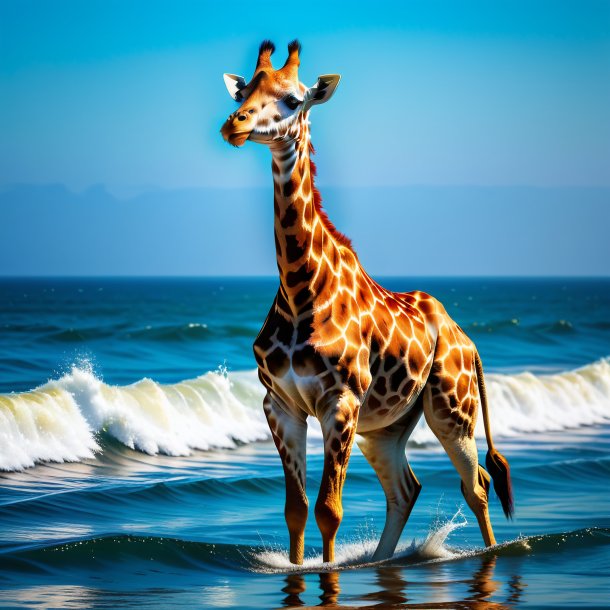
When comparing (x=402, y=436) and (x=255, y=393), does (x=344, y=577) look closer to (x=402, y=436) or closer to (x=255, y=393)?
(x=402, y=436)

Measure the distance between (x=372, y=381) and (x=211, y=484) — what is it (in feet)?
16.0

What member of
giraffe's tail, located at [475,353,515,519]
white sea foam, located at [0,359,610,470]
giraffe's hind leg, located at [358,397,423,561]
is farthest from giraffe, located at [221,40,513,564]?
white sea foam, located at [0,359,610,470]

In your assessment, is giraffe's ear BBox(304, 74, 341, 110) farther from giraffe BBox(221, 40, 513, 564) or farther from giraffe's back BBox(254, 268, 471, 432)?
giraffe's back BBox(254, 268, 471, 432)

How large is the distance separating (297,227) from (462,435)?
77.8 inches

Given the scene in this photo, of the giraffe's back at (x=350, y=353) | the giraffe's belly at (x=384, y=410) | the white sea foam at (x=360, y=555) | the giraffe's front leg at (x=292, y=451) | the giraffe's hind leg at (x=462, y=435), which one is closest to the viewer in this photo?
the giraffe's back at (x=350, y=353)

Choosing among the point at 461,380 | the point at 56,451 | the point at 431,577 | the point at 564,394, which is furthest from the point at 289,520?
the point at 564,394

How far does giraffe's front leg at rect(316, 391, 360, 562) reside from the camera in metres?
6.99

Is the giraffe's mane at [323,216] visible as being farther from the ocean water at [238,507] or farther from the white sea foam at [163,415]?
the white sea foam at [163,415]

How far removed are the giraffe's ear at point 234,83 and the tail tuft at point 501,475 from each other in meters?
3.18

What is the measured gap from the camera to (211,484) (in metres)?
11.9

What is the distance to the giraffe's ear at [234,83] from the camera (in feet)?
23.9

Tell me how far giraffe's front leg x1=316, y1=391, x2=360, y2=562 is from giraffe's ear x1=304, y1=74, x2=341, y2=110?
1.68 metres

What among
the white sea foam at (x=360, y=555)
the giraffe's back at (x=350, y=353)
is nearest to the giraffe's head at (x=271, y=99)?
the giraffe's back at (x=350, y=353)

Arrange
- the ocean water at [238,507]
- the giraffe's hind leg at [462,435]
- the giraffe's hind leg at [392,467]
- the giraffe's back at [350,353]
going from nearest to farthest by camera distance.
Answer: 1. the giraffe's back at [350,353]
2. the ocean water at [238,507]
3. the giraffe's hind leg at [462,435]
4. the giraffe's hind leg at [392,467]
